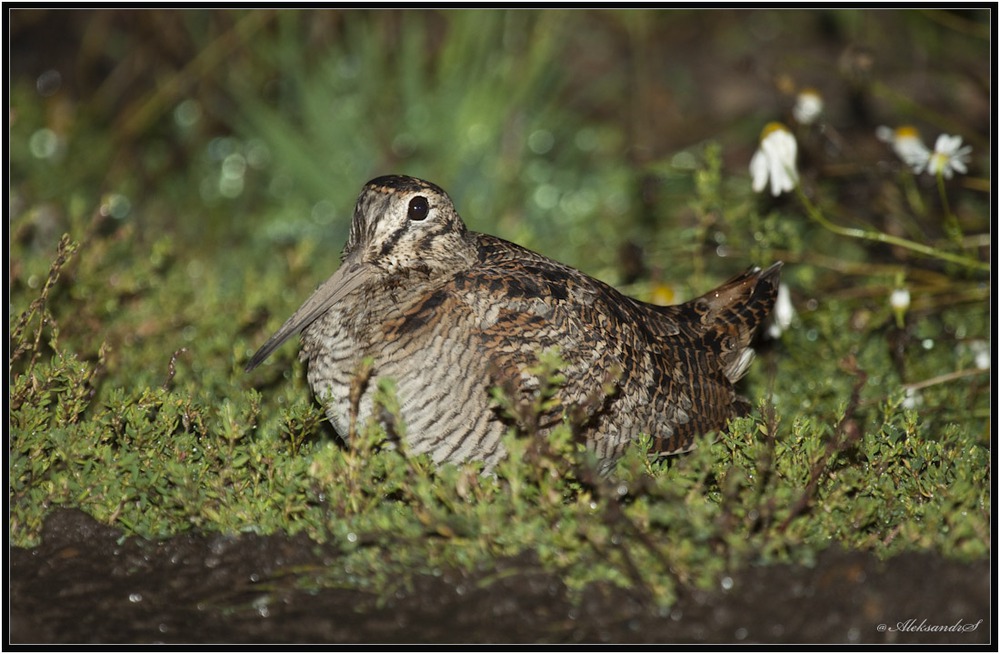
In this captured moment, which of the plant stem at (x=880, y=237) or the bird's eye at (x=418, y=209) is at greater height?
the bird's eye at (x=418, y=209)

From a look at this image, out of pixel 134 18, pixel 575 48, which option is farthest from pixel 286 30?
pixel 575 48

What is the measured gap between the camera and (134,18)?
765cm

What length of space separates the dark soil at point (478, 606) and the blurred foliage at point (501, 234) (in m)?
0.08

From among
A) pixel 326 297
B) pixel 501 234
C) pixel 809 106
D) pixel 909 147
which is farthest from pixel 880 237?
pixel 501 234

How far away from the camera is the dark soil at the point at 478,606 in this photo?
2.67 meters

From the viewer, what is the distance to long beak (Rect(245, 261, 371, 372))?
350 centimetres

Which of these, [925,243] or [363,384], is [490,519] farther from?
[925,243]

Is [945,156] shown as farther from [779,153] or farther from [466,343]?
[466,343]

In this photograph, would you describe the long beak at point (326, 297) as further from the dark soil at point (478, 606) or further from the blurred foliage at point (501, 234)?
the dark soil at point (478, 606)

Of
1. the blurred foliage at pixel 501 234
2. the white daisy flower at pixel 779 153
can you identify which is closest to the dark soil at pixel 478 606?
the blurred foliage at pixel 501 234

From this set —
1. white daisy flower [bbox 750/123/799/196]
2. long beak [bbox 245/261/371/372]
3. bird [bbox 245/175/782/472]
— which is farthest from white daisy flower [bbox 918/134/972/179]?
long beak [bbox 245/261/371/372]

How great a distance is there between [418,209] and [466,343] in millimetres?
463

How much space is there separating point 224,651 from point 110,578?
0.50 m

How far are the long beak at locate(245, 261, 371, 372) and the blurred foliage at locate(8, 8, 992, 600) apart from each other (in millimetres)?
271
